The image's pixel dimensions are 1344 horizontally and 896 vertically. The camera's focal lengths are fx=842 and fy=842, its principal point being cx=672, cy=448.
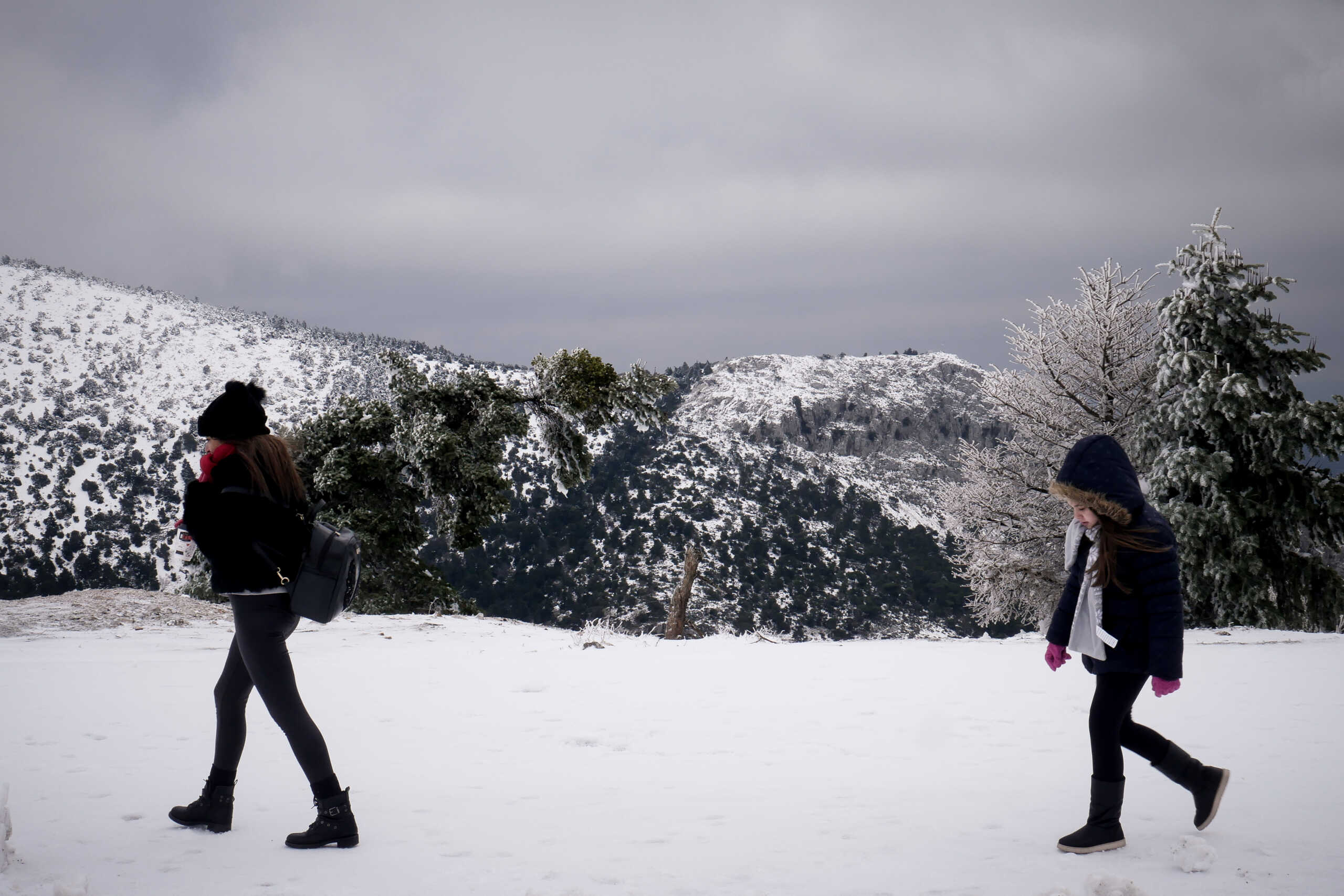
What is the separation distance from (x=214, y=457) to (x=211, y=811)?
4.65 ft

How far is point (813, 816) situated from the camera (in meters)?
3.75

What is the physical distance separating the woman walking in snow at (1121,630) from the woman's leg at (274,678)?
2878mm

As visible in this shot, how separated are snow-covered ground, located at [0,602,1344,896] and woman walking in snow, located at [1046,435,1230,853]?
20 cm

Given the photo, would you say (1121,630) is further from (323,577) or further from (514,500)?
(514,500)

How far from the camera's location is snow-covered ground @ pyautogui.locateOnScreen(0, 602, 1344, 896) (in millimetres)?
2975

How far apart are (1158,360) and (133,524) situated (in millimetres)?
A: 40771

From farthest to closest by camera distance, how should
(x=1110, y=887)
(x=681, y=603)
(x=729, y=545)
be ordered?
(x=729, y=545) → (x=681, y=603) → (x=1110, y=887)

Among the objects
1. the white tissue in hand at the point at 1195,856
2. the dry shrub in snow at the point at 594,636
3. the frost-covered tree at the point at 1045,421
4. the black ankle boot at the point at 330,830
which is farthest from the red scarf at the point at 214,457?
the frost-covered tree at the point at 1045,421

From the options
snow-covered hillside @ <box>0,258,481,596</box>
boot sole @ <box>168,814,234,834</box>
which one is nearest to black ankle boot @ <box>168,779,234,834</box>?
boot sole @ <box>168,814,234,834</box>

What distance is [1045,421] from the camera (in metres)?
19.5

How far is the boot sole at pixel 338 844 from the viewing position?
3.18 metres

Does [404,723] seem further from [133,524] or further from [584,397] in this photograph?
[133,524]

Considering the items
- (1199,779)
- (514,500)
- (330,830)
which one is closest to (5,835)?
(330,830)

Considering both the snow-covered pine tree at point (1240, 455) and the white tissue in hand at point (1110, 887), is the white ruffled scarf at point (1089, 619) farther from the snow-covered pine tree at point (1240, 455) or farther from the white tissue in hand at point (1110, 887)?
the snow-covered pine tree at point (1240, 455)
